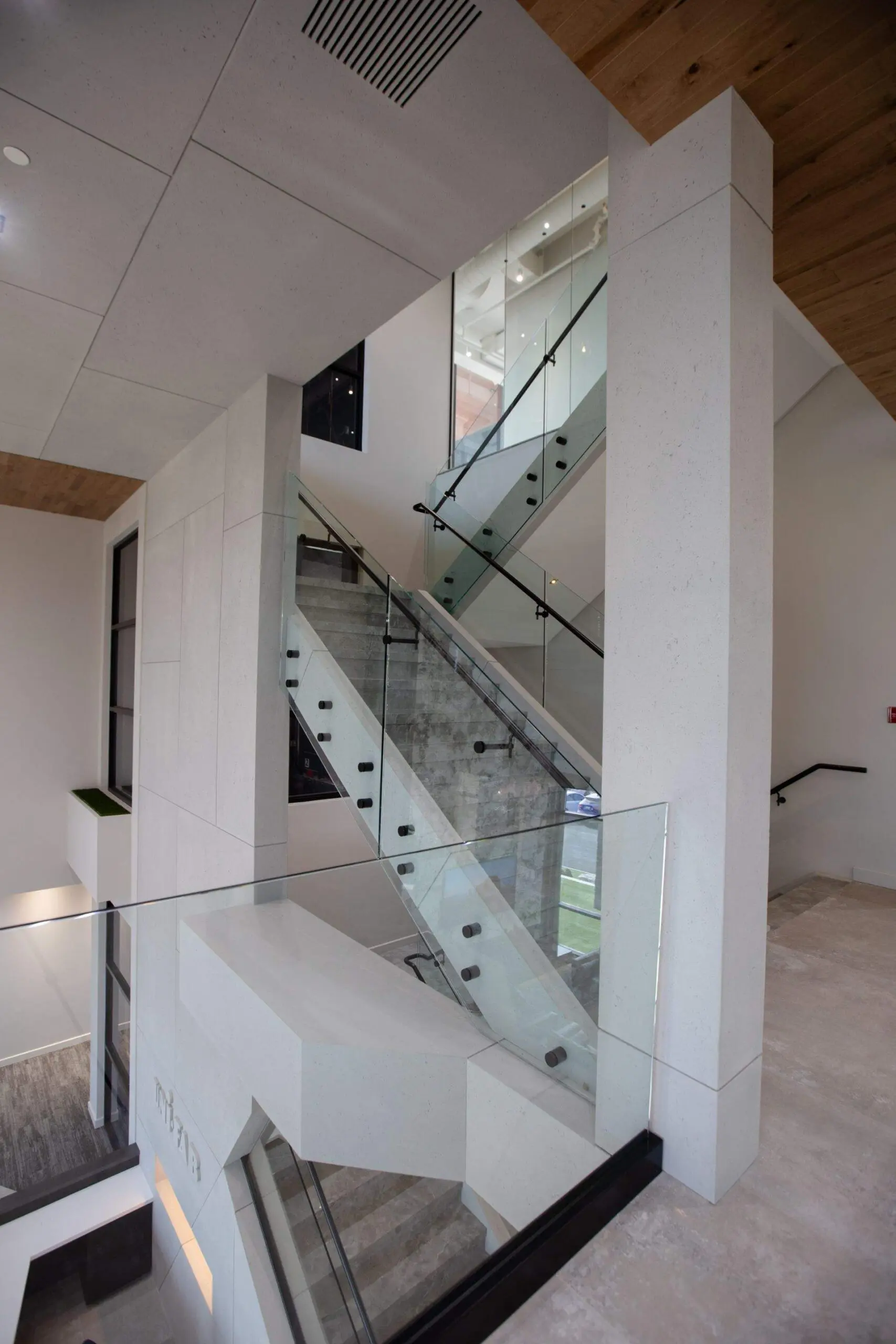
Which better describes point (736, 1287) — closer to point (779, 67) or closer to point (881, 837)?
point (779, 67)

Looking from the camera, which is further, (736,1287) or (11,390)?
(11,390)

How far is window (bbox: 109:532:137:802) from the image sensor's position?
7531 millimetres

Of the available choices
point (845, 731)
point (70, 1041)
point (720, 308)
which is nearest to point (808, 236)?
point (720, 308)

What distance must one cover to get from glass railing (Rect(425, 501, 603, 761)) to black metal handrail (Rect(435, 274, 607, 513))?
212 mm

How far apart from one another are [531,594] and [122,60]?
171 inches

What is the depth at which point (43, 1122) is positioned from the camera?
1477 mm

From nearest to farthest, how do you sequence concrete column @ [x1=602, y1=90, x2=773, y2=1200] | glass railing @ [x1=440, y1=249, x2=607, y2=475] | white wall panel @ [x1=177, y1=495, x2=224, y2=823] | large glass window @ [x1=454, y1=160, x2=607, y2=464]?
concrete column @ [x1=602, y1=90, x2=773, y2=1200] < white wall panel @ [x1=177, y1=495, x2=224, y2=823] < glass railing @ [x1=440, y1=249, x2=607, y2=475] < large glass window @ [x1=454, y1=160, x2=607, y2=464]

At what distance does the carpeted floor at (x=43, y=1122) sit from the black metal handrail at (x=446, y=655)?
2.88 m

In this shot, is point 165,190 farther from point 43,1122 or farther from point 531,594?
point 531,594

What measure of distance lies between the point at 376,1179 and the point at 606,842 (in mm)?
1123

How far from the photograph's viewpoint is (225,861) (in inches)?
182

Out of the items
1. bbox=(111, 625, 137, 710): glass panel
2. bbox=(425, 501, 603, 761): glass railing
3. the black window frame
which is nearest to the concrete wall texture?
bbox=(425, 501, 603, 761): glass railing

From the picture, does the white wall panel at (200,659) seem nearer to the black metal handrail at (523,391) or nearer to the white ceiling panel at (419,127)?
the white ceiling panel at (419,127)

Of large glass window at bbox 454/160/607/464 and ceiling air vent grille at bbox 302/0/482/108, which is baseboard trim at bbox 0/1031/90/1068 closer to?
ceiling air vent grille at bbox 302/0/482/108
